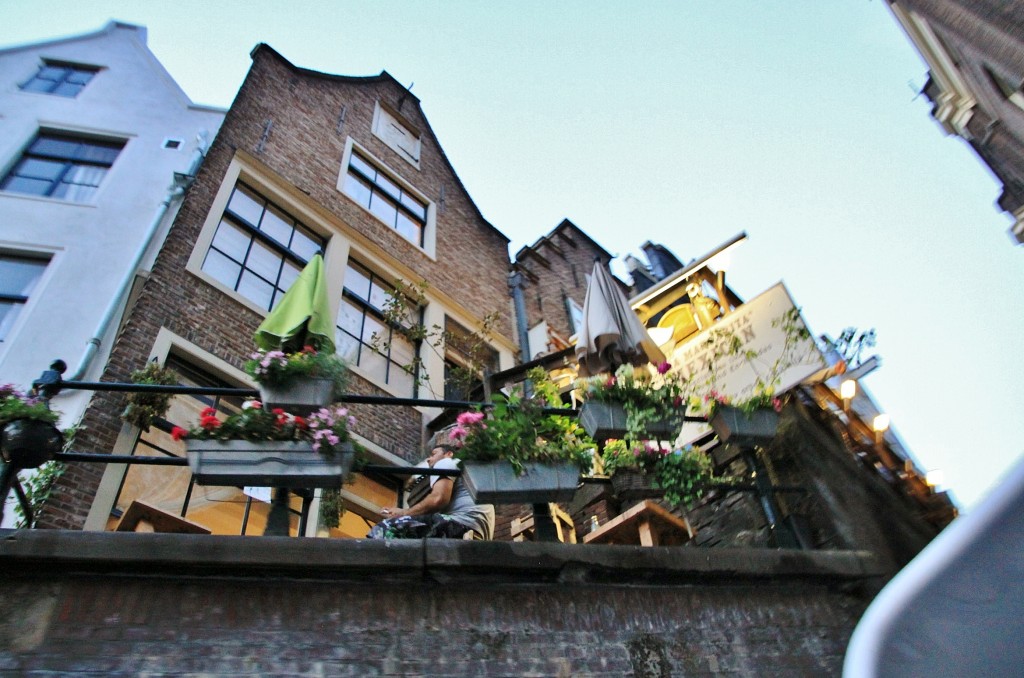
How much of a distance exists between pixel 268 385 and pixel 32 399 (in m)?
1.46

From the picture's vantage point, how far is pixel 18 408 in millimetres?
3992

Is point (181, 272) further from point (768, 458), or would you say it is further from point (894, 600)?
point (894, 600)

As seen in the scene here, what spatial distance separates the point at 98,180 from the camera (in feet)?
29.6

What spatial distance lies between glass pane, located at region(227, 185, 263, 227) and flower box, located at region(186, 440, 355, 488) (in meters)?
5.83

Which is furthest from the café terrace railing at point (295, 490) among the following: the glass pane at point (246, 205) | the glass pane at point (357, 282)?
the glass pane at point (357, 282)

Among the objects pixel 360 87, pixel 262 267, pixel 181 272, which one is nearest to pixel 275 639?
pixel 181 272

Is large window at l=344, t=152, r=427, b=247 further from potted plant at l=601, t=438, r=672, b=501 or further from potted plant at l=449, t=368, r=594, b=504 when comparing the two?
potted plant at l=449, t=368, r=594, b=504

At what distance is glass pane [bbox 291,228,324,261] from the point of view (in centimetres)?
969

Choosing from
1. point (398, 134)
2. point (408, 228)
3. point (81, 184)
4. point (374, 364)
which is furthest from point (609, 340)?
point (398, 134)

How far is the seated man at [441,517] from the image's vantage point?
4.81 meters

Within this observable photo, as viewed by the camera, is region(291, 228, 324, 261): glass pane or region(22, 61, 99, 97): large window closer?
region(291, 228, 324, 261): glass pane

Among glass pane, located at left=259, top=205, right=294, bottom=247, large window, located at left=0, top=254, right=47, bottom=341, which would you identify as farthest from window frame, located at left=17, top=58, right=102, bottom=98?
large window, located at left=0, top=254, right=47, bottom=341

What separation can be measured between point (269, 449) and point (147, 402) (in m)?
2.56

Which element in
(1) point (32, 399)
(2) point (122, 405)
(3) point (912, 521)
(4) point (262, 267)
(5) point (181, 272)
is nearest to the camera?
(1) point (32, 399)
